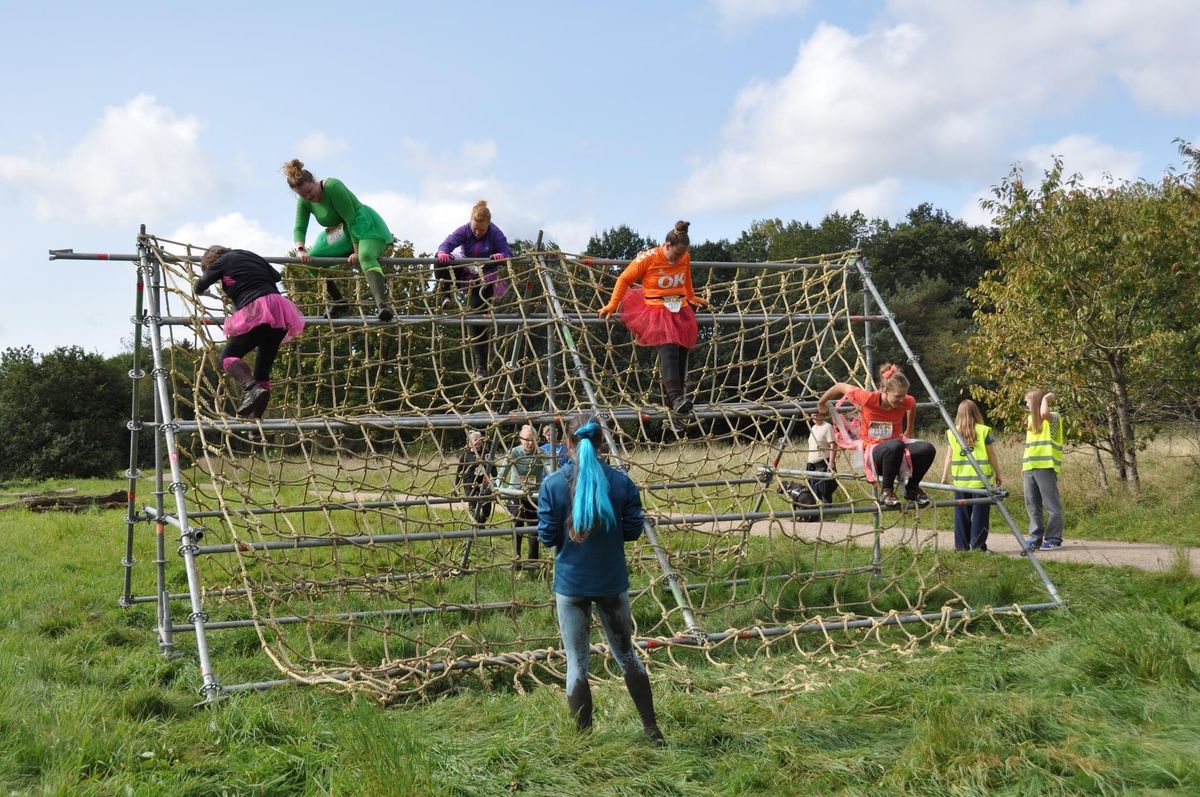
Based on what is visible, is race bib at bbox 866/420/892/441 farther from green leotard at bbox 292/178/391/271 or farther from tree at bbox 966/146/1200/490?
tree at bbox 966/146/1200/490

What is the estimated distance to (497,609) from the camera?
7.50 meters

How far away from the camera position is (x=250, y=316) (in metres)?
7.21

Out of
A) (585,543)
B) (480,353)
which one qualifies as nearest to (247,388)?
(480,353)

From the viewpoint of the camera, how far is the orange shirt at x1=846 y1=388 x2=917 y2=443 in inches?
299

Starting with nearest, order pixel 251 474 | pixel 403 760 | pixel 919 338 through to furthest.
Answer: pixel 403 760 → pixel 251 474 → pixel 919 338

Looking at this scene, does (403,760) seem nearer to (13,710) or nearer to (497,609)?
(13,710)

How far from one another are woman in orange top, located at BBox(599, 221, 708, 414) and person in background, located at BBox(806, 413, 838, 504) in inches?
45.7

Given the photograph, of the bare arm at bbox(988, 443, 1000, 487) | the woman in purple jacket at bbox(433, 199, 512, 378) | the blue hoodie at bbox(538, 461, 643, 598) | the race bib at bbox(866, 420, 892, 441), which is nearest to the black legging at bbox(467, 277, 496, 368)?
the woman in purple jacket at bbox(433, 199, 512, 378)

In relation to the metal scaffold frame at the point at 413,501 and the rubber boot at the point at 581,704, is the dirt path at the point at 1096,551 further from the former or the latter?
the rubber boot at the point at 581,704

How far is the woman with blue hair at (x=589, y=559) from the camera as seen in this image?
459 cm

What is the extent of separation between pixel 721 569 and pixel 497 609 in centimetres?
225

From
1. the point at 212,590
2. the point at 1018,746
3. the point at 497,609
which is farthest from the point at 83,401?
the point at 1018,746

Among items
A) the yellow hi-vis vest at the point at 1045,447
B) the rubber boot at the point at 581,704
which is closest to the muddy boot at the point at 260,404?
the rubber boot at the point at 581,704

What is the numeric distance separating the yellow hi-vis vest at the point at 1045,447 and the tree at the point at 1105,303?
2.44 m
